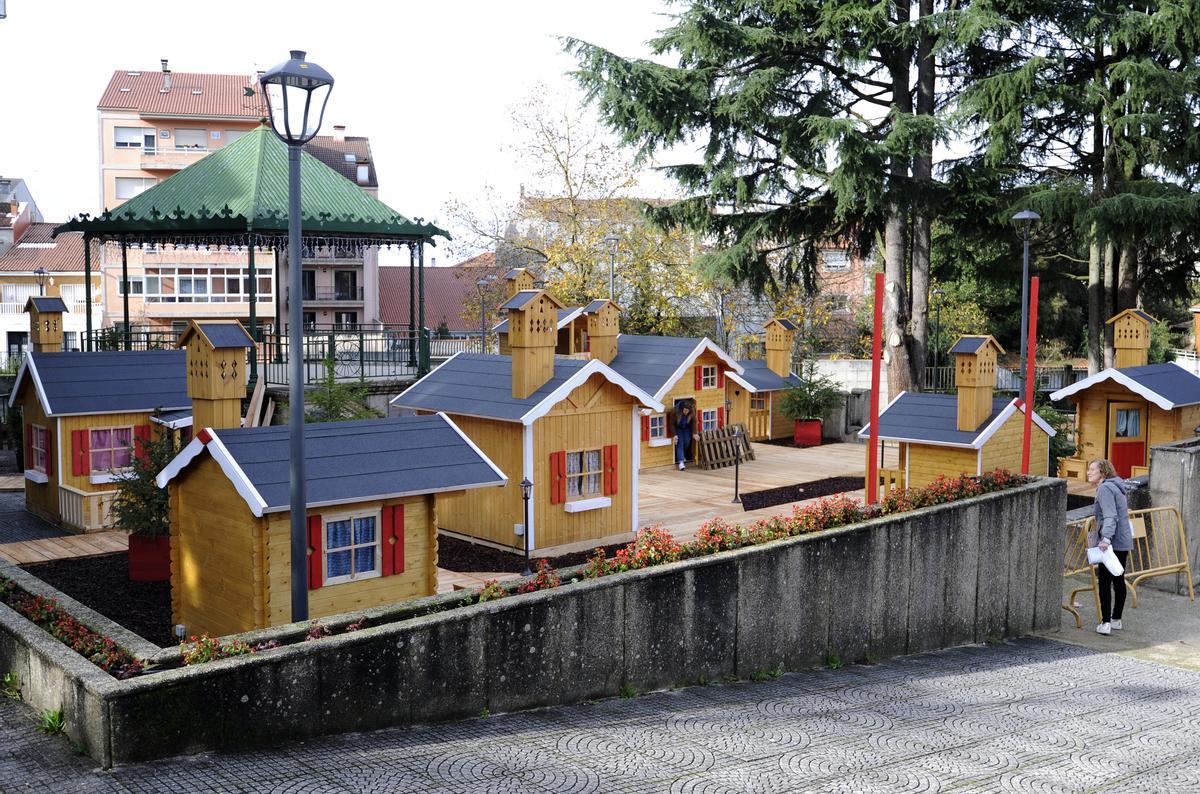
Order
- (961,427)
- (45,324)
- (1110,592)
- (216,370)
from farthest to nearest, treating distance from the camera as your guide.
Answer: (45,324) → (961,427) → (1110,592) → (216,370)

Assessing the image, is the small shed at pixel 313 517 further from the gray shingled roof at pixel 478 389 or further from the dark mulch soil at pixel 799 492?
the dark mulch soil at pixel 799 492

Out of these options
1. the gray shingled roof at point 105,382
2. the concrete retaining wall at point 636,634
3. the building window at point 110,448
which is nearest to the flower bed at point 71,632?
the concrete retaining wall at point 636,634

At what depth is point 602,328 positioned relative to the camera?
27.1 metres

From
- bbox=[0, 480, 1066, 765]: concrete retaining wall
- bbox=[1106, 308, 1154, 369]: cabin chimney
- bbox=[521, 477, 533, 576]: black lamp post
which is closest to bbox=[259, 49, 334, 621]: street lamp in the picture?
bbox=[0, 480, 1066, 765]: concrete retaining wall

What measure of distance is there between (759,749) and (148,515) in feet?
33.2

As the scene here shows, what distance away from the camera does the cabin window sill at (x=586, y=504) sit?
17.5 meters

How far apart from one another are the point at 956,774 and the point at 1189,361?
40.9 metres

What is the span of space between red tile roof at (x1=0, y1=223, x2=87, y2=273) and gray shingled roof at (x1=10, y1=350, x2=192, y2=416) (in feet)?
160

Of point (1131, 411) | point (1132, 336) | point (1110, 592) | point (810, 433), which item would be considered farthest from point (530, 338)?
point (810, 433)

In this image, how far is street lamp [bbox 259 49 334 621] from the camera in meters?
9.07

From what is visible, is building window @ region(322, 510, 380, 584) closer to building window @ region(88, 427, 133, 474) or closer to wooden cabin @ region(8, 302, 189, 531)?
wooden cabin @ region(8, 302, 189, 531)

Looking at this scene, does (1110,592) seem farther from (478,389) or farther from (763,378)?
(763,378)

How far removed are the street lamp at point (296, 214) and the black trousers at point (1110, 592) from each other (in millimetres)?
9941

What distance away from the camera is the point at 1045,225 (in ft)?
87.5
